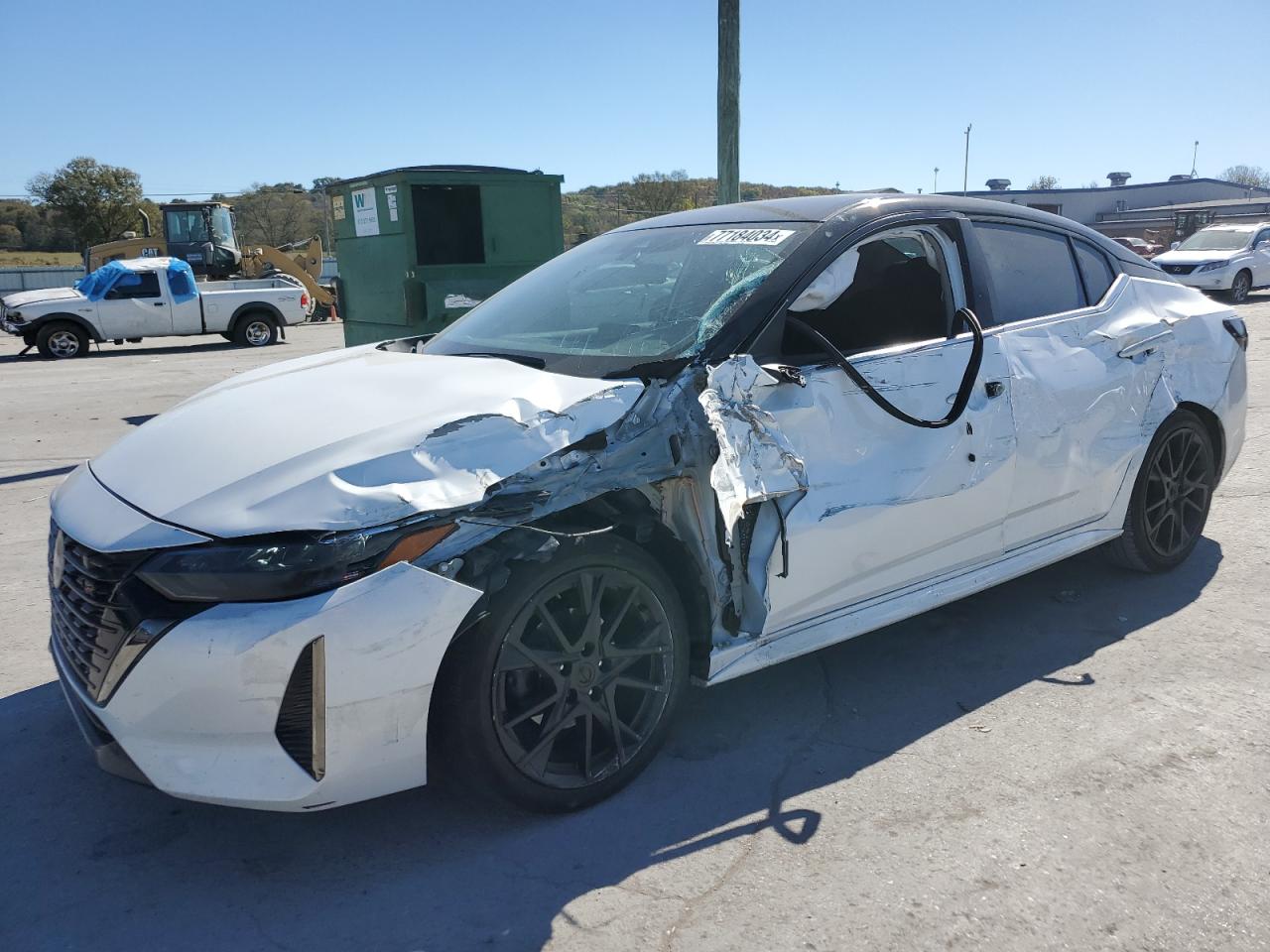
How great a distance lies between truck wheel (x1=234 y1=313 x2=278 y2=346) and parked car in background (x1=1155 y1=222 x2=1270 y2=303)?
1807 cm

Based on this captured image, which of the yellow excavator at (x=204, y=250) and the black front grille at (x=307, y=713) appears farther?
the yellow excavator at (x=204, y=250)

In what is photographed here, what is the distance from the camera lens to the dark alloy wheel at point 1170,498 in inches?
175

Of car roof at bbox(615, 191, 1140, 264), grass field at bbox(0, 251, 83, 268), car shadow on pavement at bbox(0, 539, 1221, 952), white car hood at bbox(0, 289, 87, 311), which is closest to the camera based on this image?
car shadow on pavement at bbox(0, 539, 1221, 952)

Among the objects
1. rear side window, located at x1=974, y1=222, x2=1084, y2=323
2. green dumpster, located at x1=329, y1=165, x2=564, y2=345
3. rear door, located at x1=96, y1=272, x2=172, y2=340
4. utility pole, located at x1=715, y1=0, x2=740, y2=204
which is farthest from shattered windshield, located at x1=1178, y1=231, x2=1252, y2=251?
rear door, located at x1=96, y1=272, x2=172, y2=340

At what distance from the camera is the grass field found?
→ 182ft

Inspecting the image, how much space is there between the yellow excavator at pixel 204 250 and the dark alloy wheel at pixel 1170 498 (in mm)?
24098

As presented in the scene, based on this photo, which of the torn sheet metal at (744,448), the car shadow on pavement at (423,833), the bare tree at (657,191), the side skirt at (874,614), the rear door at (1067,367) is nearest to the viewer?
the car shadow on pavement at (423,833)

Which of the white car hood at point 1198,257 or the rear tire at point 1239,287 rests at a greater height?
the white car hood at point 1198,257

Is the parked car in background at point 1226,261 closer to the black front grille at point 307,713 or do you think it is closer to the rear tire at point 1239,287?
the rear tire at point 1239,287

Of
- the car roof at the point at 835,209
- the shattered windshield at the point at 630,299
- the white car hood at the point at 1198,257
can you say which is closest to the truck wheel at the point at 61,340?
the shattered windshield at the point at 630,299

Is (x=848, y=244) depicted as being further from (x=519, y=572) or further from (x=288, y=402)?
(x=288, y=402)

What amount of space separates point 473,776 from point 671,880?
59cm

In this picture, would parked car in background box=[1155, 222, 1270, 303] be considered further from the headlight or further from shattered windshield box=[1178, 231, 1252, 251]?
the headlight

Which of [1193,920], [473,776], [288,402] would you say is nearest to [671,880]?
[473,776]
